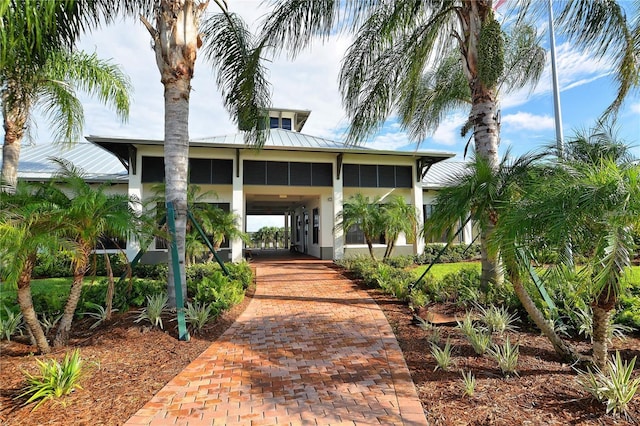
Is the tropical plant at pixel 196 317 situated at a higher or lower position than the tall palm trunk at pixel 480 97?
lower

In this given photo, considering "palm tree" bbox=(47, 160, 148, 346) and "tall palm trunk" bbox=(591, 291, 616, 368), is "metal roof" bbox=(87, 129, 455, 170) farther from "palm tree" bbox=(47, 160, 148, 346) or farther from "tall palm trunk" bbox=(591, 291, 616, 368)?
"tall palm trunk" bbox=(591, 291, 616, 368)

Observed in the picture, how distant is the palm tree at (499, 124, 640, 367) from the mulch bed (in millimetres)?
776

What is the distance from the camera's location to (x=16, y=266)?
395 centimetres

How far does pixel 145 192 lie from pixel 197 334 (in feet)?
38.1

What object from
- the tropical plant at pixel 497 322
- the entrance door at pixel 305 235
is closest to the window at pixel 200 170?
the entrance door at pixel 305 235

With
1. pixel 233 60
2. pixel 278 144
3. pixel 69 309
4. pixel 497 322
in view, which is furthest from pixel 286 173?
pixel 497 322

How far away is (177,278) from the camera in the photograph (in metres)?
5.82

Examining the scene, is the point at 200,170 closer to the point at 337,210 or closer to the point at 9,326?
the point at 337,210

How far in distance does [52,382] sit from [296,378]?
2472 millimetres

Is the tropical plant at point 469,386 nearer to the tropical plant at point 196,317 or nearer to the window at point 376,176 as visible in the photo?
the tropical plant at point 196,317

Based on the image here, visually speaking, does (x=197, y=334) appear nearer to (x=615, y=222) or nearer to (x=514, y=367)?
(x=514, y=367)

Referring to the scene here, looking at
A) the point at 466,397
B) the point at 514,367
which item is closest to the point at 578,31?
the point at 514,367

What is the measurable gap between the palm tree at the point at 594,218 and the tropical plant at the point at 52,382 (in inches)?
184

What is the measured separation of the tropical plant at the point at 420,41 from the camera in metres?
6.50
